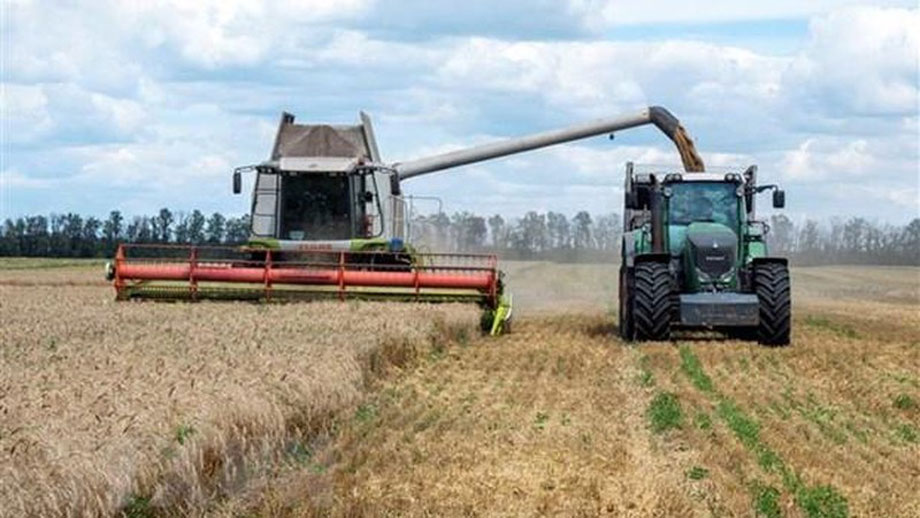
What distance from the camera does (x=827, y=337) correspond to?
23156 mm

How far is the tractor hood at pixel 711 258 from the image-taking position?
20969 millimetres

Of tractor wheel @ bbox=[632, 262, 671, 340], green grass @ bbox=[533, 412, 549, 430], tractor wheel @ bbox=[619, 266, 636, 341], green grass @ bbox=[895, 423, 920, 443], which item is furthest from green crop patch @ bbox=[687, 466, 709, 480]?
tractor wheel @ bbox=[619, 266, 636, 341]

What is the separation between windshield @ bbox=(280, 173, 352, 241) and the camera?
26.1 metres

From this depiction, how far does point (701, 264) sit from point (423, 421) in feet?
30.0

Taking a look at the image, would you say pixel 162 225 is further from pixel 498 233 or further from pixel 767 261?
pixel 767 261

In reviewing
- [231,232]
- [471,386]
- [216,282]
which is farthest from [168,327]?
[231,232]

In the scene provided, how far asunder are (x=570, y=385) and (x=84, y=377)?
5724 millimetres

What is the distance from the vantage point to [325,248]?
2567 centimetres

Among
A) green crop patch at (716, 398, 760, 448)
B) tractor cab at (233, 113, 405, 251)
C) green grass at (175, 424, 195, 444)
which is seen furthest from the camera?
tractor cab at (233, 113, 405, 251)

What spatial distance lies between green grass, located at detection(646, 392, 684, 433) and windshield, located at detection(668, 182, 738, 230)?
23.9 ft

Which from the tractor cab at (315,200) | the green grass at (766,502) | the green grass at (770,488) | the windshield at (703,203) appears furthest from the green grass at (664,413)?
the tractor cab at (315,200)

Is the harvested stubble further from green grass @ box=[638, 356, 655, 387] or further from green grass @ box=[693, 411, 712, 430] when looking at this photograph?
green grass @ box=[693, 411, 712, 430]

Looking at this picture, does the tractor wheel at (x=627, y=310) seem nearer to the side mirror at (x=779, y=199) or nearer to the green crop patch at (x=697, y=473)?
the side mirror at (x=779, y=199)

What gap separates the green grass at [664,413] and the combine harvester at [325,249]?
853 cm
